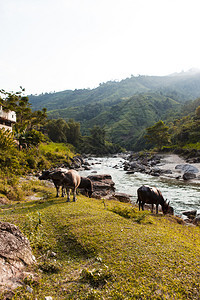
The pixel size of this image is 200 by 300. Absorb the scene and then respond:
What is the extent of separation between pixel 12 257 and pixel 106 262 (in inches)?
105

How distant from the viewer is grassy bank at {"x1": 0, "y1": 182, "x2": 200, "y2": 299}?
4031 millimetres

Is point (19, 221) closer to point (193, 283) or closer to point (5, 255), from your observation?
point (5, 255)

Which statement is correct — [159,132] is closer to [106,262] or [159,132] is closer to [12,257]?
[106,262]

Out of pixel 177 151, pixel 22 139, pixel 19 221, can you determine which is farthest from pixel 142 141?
pixel 19 221

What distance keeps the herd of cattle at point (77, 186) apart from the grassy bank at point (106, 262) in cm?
418

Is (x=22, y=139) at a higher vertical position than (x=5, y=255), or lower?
higher

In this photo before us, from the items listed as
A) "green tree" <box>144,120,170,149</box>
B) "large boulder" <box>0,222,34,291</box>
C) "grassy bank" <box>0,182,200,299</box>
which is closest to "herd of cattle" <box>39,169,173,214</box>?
"grassy bank" <box>0,182,200,299</box>

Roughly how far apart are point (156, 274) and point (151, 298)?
819 mm

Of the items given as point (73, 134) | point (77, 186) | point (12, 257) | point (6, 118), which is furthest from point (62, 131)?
point (12, 257)

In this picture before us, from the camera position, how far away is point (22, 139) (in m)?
32.5

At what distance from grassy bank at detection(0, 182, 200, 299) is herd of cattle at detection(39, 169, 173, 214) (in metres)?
4.18

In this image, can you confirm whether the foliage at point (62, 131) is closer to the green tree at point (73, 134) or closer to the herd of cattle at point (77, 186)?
the green tree at point (73, 134)

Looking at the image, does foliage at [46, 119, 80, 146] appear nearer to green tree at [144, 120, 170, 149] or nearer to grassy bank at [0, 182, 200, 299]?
green tree at [144, 120, 170, 149]

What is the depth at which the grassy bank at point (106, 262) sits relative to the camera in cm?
403
